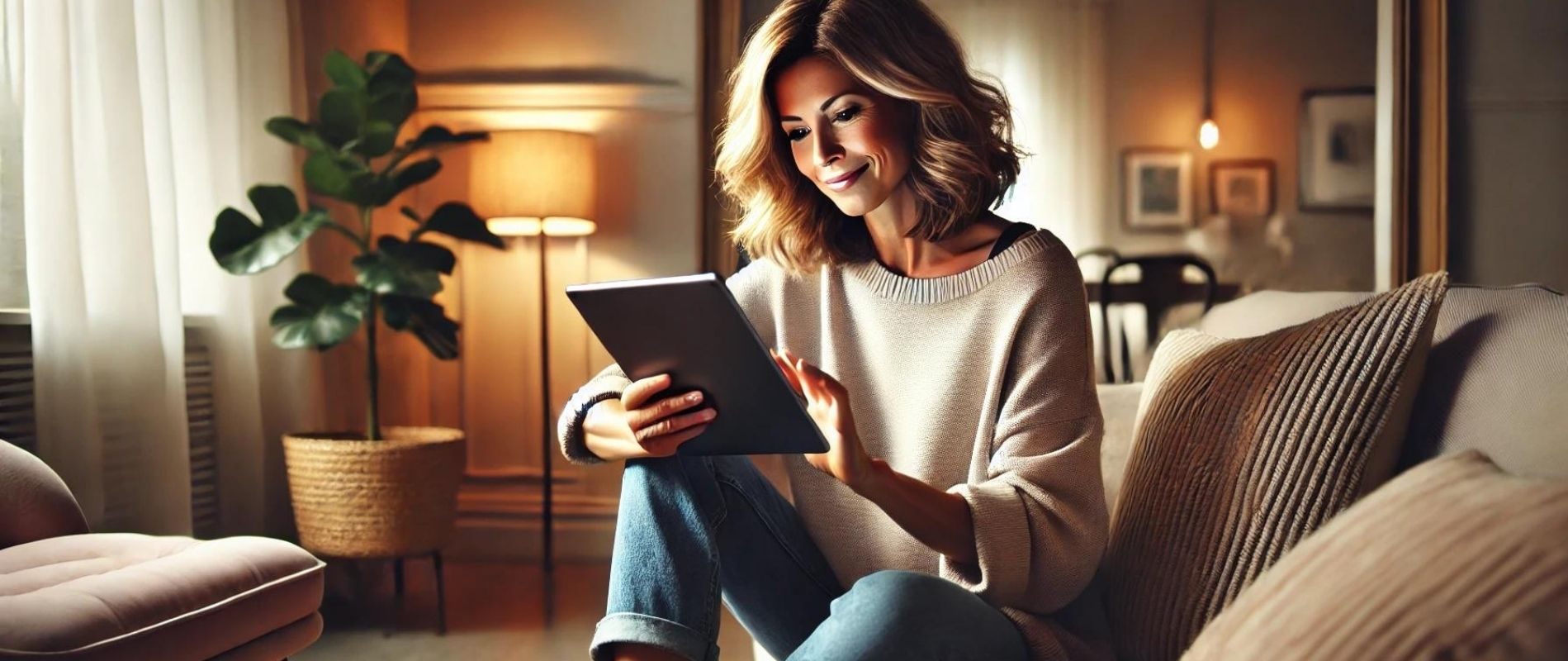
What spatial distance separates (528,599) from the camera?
3168 millimetres

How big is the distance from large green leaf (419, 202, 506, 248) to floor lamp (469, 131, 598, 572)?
0.30m

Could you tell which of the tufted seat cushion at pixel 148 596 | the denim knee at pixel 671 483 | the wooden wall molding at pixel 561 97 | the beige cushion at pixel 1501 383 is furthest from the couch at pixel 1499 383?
the wooden wall molding at pixel 561 97

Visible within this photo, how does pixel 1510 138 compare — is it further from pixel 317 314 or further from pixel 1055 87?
pixel 317 314

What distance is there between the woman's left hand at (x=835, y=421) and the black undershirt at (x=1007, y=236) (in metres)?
0.31

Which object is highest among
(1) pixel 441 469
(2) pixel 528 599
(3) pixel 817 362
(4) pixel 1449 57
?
(4) pixel 1449 57

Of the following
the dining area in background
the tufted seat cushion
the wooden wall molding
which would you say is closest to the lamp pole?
the wooden wall molding

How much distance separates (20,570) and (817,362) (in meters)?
1.08

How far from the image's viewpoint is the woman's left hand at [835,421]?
110cm

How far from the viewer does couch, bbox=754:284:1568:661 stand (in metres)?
1.00

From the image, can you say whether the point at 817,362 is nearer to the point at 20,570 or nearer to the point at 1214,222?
the point at 20,570

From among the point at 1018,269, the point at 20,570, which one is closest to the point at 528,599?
the point at 20,570

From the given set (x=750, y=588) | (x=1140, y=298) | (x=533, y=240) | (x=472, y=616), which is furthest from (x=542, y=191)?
(x=750, y=588)

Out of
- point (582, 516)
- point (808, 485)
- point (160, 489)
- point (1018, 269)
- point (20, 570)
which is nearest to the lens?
point (1018, 269)

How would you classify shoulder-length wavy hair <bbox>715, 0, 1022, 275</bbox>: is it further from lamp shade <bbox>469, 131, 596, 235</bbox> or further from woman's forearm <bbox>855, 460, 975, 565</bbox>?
lamp shade <bbox>469, 131, 596, 235</bbox>
